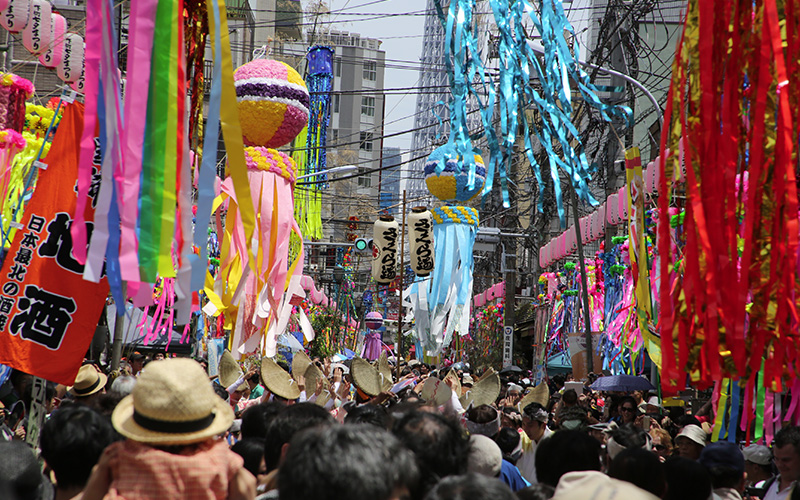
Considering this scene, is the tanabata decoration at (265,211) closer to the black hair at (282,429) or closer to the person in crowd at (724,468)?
the black hair at (282,429)

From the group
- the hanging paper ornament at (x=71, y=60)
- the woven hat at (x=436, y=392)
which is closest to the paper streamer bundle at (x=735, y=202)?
the woven hat at (x=436, y=392)

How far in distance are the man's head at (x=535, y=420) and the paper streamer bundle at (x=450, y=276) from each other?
413 inches

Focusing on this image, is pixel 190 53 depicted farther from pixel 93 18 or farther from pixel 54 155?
pixel 54 155

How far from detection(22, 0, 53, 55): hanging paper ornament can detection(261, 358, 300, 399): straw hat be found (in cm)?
512

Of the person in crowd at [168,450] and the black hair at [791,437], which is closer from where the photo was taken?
the person in crowd at [168,450]

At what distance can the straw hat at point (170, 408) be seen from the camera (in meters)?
2.78

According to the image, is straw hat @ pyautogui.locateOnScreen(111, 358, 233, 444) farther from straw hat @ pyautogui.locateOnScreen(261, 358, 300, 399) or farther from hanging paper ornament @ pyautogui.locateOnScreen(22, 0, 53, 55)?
hanging paper ornament @ pyautogui.locateOnScreen(22, 0, 53, 55)

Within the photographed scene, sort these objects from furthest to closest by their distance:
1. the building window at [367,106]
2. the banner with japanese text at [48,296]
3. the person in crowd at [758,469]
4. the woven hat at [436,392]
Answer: the building window at [367,106] < the woven hat at [436,392] < the person in crowd at [758,469] < the banner with japanese text at [48,296]

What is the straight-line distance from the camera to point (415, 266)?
16078mm

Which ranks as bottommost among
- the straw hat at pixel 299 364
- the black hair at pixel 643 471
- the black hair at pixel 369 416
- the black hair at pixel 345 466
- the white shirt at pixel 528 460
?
the white shirt at pixel 528 460

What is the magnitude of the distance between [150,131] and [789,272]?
112 inches

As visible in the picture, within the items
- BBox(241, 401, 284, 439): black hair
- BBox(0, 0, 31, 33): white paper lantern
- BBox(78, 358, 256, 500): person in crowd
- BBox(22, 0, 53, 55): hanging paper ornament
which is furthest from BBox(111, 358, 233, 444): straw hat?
BBox(22, 0, 53, 55): hanging paper ornament

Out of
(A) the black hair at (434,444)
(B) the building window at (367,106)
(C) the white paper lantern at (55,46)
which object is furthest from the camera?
(B) the building window at (367,106)

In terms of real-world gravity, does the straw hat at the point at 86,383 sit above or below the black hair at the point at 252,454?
below
